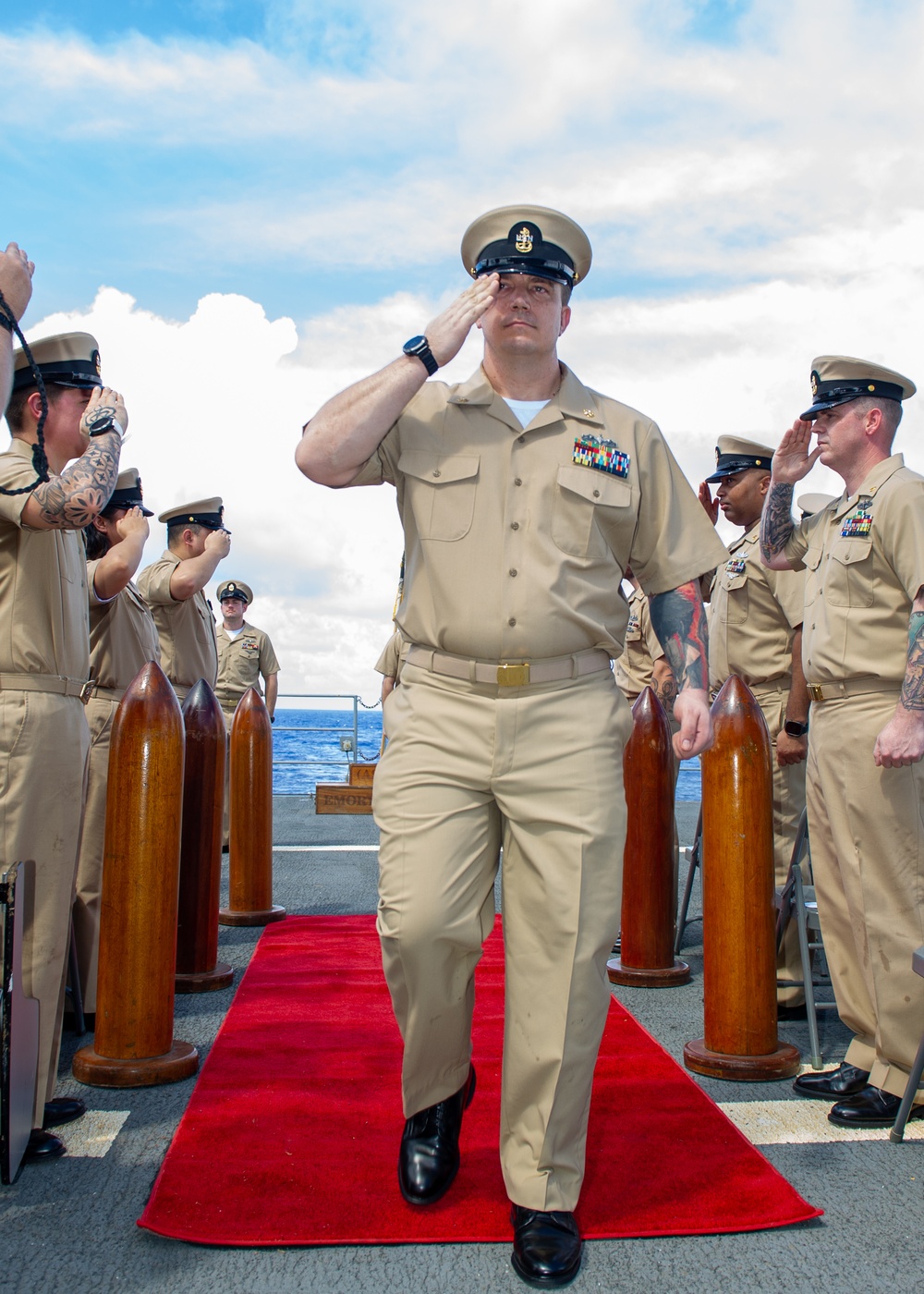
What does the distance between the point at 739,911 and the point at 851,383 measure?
194 cm

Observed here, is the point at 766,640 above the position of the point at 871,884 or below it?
above

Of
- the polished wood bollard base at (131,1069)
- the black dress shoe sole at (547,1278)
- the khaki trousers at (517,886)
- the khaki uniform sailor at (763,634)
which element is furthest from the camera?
the khaki uniform sailor at (763,634)

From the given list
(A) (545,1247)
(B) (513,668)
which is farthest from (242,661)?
(A) (545,1247)

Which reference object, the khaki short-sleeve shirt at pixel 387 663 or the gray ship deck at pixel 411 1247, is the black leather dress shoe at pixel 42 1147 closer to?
the gray ship deck at pixel 411 1247

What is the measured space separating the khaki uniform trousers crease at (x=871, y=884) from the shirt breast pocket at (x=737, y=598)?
158 centimetres

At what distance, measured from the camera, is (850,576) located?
387 centimetres

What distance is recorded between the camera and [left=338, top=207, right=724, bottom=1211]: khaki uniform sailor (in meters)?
2.71

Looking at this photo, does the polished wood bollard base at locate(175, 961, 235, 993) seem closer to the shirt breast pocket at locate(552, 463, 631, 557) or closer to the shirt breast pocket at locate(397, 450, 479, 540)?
the shirt breast pocket at locate(397, 450, 479, 540)

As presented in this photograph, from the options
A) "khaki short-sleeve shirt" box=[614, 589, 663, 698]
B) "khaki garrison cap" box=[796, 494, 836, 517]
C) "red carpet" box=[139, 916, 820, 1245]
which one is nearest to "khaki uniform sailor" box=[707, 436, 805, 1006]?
"khaki garrison cap" box=[796, 494, 836, 517]

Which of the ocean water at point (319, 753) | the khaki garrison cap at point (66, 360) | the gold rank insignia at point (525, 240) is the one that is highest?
the gold rank insignia at point (525, 240)

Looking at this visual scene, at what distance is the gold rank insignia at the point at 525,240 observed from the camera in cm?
300

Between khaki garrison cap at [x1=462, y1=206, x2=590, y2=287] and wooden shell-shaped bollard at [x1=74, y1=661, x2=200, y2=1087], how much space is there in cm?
196

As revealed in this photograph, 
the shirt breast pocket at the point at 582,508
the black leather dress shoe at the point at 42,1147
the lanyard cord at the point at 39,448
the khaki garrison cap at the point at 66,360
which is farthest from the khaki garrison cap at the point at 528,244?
the black leather dress shoe at the point at 42,1147

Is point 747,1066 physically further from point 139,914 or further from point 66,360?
point 66,360
